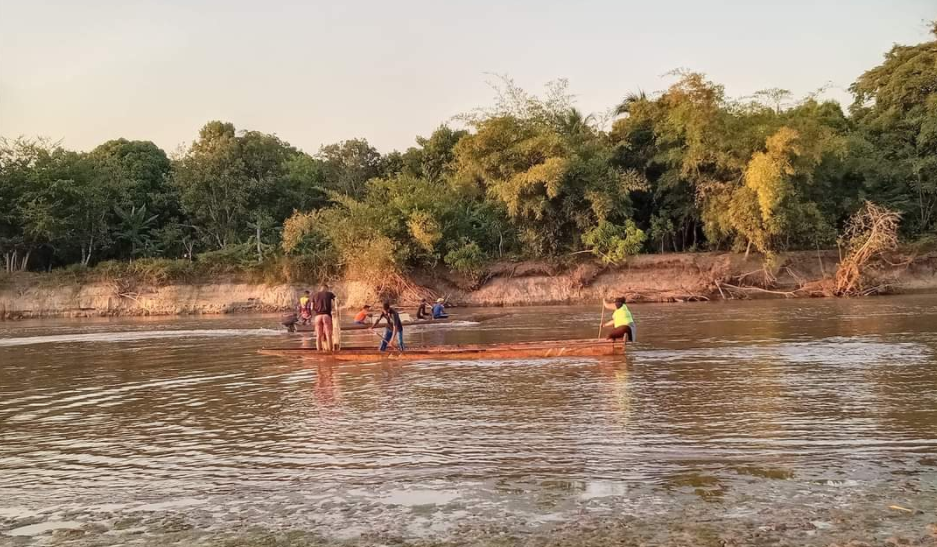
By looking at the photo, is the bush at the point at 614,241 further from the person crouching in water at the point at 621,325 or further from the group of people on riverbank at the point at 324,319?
the group of people on riverbank at the point at 324,319

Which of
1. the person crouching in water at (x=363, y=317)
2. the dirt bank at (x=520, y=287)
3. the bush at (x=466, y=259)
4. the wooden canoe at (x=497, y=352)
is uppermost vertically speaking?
the bush at (x=466, y=259)

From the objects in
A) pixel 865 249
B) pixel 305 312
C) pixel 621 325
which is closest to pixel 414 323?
pixel 305 312

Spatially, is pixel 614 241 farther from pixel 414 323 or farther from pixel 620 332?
pixel 620 332

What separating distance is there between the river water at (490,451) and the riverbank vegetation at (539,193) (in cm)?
2269

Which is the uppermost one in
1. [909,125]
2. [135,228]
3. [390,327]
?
[909,125]

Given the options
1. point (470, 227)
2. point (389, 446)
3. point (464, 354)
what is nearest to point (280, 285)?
point (470, 227)

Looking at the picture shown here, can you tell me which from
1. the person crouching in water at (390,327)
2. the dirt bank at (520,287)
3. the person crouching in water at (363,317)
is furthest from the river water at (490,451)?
the dirt bank at (520,287)

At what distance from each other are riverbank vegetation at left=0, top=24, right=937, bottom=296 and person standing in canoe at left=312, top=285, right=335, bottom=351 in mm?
20550

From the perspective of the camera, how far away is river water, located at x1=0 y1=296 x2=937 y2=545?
18.7ft

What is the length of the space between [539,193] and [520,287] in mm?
5176

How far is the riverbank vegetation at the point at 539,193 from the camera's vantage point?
122 ft

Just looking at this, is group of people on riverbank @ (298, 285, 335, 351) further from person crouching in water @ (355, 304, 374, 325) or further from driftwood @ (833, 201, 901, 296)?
driftwood @ (833, 201, 901, 296)

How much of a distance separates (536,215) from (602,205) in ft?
11.8

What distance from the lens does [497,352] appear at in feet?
51.4
